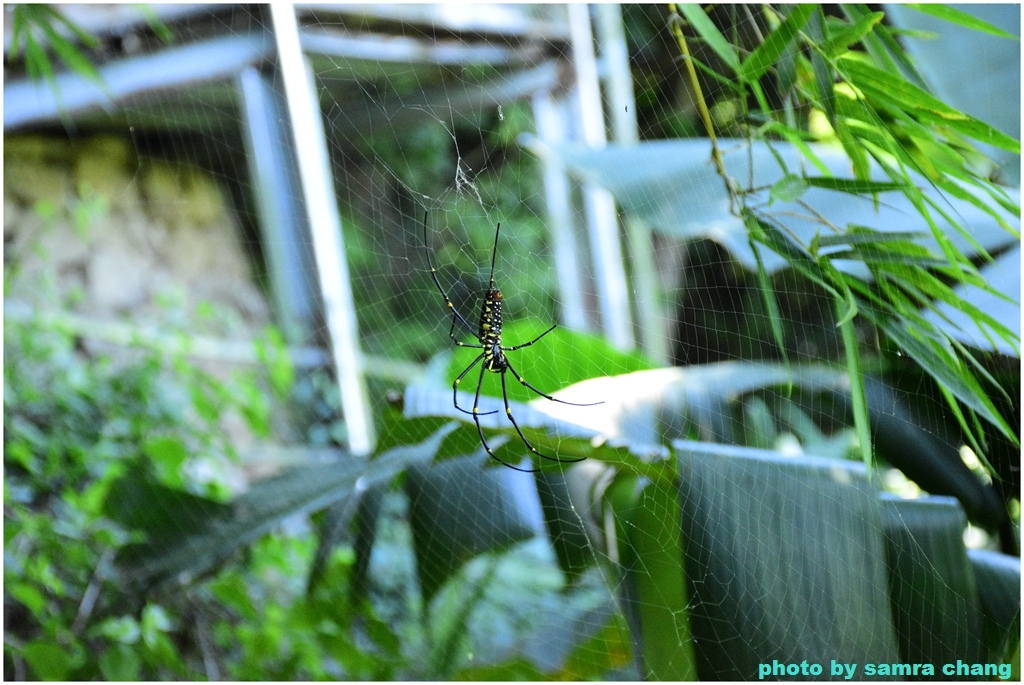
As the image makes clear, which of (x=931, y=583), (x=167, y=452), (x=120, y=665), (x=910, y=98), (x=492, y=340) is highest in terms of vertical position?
(x=910, y=98)

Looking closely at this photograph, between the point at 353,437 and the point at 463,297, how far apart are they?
0.65 m

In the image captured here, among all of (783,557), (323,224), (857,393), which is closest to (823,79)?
(857,393)

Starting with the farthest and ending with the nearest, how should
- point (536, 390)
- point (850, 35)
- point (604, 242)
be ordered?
1. point (604, 242)
2. point (536, 390)
3. point (850, 35)

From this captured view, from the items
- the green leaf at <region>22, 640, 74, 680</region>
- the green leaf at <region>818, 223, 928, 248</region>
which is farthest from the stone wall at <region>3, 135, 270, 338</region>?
the green leaf at <region>818, 223, 928, 248</region>

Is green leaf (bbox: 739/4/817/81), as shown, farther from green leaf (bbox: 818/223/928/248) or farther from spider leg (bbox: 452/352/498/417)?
spider leg (bbox: 452/352/498/417)

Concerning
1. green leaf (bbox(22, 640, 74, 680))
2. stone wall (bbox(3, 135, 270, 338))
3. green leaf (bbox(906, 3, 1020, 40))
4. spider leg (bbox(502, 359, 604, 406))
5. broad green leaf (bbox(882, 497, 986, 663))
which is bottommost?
green leaf (bbox(22, 640, 74, 680))

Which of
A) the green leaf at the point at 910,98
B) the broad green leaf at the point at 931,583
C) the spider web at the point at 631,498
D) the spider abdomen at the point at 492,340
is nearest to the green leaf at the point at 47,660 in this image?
the spider web at the point at 631,498

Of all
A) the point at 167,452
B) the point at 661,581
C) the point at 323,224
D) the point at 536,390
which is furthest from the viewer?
the point at 323,224

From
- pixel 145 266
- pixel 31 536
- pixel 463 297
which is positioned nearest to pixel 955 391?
pixel 463 297

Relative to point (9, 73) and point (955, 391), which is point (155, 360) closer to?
point (9, 73)

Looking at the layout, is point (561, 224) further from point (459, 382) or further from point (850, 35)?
point (850, 35)

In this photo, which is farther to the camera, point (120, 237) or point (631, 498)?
point (120, 237)

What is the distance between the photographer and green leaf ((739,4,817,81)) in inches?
21.4

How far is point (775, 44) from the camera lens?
0.57 m
